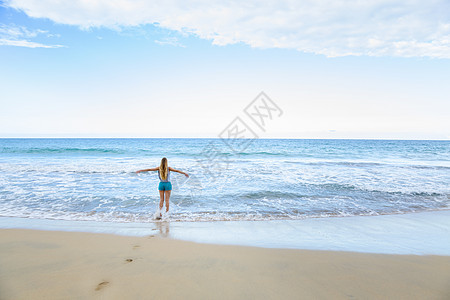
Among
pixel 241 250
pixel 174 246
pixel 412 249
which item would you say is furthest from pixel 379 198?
pixel 174 246

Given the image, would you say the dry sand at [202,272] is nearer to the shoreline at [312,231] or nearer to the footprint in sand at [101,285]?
the footprint in sand at [101,285]

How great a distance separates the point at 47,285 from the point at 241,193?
269 inches

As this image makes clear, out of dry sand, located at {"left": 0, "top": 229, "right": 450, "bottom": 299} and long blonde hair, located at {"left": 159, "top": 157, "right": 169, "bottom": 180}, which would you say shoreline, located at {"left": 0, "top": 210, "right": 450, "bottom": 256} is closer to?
dry sand, located at {"left": 0, "top": 229, "right": 450, "bottom": 299}

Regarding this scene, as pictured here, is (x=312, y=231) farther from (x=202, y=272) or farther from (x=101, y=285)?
(x=101, y=285)

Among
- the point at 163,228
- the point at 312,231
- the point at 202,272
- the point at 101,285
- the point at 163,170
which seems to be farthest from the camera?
the point at 163,170

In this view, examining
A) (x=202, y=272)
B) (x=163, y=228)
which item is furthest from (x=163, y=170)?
(x=202, y=272)

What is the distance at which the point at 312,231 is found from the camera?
17.3ft

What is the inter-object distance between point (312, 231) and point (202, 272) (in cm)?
299

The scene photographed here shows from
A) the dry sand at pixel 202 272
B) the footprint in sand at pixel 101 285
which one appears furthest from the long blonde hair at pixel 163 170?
the footprint in sand at pixel 101 285

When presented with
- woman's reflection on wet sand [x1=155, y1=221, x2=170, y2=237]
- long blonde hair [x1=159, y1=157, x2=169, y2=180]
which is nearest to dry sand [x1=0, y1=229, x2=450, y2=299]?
woman's reflection on wet sand [x1=155, y1=221, x2=170, y2=237]

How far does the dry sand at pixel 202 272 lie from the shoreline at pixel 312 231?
351mm

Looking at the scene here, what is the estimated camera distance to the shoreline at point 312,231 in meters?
4.43

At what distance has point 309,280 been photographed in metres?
3.17

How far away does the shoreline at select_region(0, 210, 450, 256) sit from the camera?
14.5ft
